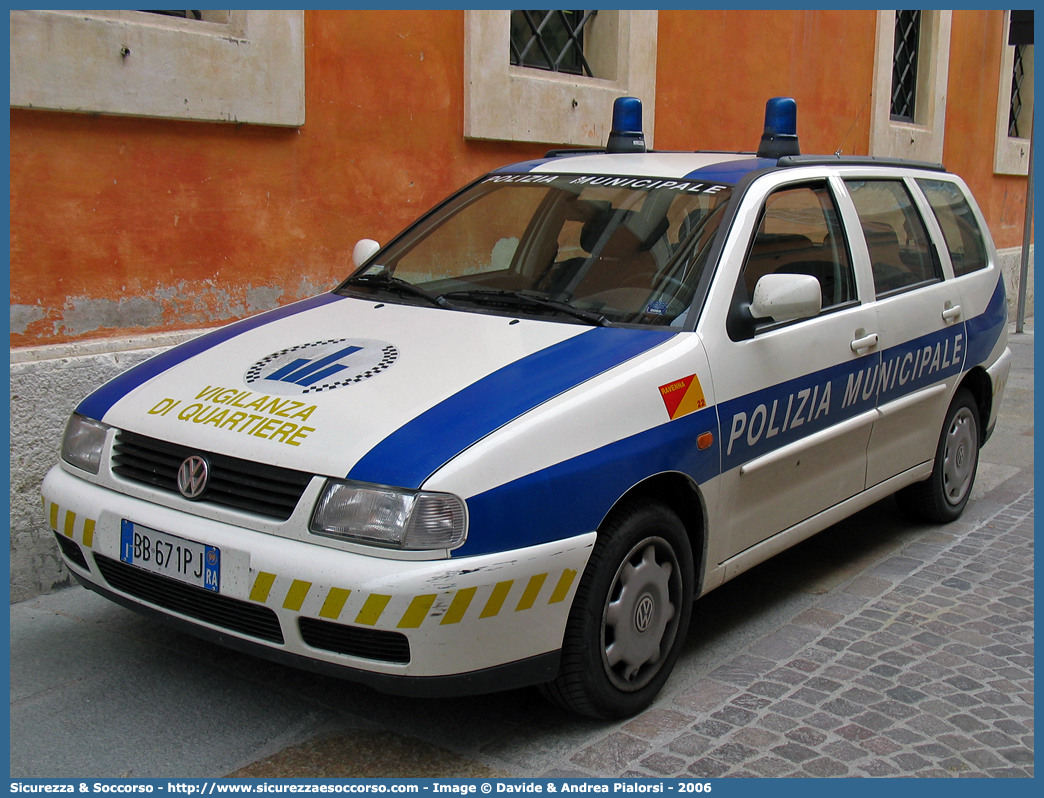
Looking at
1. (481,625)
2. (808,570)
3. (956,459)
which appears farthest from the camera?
(956,459)

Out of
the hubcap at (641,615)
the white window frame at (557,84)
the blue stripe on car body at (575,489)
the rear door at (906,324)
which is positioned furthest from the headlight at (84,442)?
the white window frame at (557,84)

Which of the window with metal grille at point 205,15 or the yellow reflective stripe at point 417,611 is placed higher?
the window with metal grille at point 205,15

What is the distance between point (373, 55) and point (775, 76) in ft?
16.3

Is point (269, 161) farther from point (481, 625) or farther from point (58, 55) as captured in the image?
point (481, 625)

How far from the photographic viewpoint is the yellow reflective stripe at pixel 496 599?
2.93m

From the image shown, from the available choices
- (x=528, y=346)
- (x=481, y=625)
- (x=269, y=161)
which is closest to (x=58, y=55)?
(x=269, y=161)

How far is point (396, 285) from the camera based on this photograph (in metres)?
4.30

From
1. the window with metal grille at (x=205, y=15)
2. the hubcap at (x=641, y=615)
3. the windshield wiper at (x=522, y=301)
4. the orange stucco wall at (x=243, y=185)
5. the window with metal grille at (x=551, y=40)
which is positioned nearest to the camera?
the hubcap at (x=641, y=615)

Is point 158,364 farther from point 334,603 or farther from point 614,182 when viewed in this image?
point 614,182

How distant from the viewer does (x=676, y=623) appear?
3.64 metres

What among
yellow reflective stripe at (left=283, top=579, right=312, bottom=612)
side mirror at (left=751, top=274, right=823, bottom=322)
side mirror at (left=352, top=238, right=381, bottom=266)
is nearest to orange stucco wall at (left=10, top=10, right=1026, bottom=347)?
side mirror at (left=352, top=238, right=381, bottom=266)

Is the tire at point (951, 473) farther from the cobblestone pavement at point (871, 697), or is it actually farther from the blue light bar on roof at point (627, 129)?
the blue light bar on roof at point (627, 129)

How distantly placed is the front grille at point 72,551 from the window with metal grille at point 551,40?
16.2 feet

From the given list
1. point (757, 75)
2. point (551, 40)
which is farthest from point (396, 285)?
point (757, 75)
